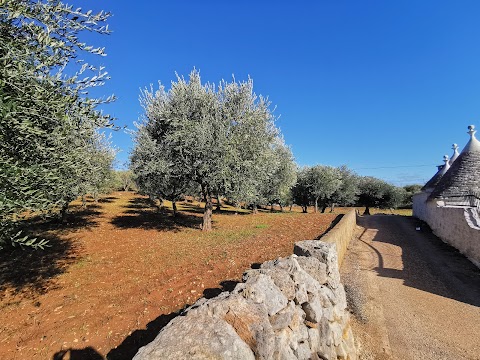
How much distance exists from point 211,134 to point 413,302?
12280 millimetres

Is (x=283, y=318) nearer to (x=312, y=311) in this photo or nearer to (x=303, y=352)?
(x=303, y=352)

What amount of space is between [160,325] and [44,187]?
468cm

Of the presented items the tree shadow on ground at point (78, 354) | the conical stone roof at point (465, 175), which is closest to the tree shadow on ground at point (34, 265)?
the tree shadow on ground at point (78, 354)

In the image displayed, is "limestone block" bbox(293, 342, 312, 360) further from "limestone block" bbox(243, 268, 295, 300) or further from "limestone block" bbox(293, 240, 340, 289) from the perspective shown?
"limestone block" bbox(293, 240, 340, 289)

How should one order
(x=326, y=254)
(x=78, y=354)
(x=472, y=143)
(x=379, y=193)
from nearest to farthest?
1. (x=78, y=354)
2. (x=326, y=254)
3. (x=472, y=143)
4. (x=379, y=193)

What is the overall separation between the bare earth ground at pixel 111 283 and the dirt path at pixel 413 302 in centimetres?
351

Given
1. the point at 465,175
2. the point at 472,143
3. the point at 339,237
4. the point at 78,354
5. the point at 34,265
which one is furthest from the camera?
the point at 472,143

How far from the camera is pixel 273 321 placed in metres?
4.85

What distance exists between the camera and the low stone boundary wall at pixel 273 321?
3352 mm

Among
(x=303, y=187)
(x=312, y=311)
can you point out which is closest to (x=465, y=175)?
(x=312, y=311)

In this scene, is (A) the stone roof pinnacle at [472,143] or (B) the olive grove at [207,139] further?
(A) the stone roof pinnacle at [472,143]

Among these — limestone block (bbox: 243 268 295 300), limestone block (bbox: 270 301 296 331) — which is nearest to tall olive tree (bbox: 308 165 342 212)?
limestone block (bbox: 243 268 295 300)

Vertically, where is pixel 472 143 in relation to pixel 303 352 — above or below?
above

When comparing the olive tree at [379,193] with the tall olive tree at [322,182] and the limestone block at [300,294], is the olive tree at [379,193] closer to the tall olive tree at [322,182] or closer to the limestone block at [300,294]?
the tall olive tree at [322,182]
